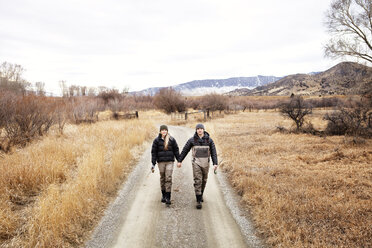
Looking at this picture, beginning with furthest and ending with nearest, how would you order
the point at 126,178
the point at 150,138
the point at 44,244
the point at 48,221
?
the point at 150,138 → the point at 126,178 → the point at 48,221 → the point at 44,244

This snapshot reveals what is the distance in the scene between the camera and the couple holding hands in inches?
→ 199

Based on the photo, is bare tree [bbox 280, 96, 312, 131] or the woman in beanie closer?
the woman in beanie

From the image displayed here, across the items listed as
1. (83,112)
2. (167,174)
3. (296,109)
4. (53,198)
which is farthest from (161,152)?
(83,112)

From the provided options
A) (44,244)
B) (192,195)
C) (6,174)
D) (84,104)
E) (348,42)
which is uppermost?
(348,42)

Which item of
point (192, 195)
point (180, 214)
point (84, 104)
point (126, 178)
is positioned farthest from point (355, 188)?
point (84, 104)

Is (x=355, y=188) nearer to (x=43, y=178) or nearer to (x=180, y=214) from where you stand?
(x=180, y=214)

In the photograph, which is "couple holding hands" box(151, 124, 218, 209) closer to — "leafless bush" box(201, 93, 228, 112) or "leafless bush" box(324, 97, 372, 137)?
Answer: "leafless bush" box(324, 97, 372, 137)

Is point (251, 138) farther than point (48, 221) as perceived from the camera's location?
Yes

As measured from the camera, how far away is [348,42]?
13664 millimetres

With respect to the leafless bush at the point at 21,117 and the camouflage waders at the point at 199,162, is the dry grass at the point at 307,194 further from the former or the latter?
the leafless bush at the point at 21,117

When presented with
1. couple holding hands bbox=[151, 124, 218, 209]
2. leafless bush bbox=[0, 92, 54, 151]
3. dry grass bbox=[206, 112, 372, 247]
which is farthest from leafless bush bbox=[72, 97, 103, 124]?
couple holding hands bbox=[151, 124, 218, 209]

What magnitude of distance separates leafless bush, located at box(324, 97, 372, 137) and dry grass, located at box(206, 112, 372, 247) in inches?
101

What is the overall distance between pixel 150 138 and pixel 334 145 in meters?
11.8

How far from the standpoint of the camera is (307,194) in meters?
5.23
